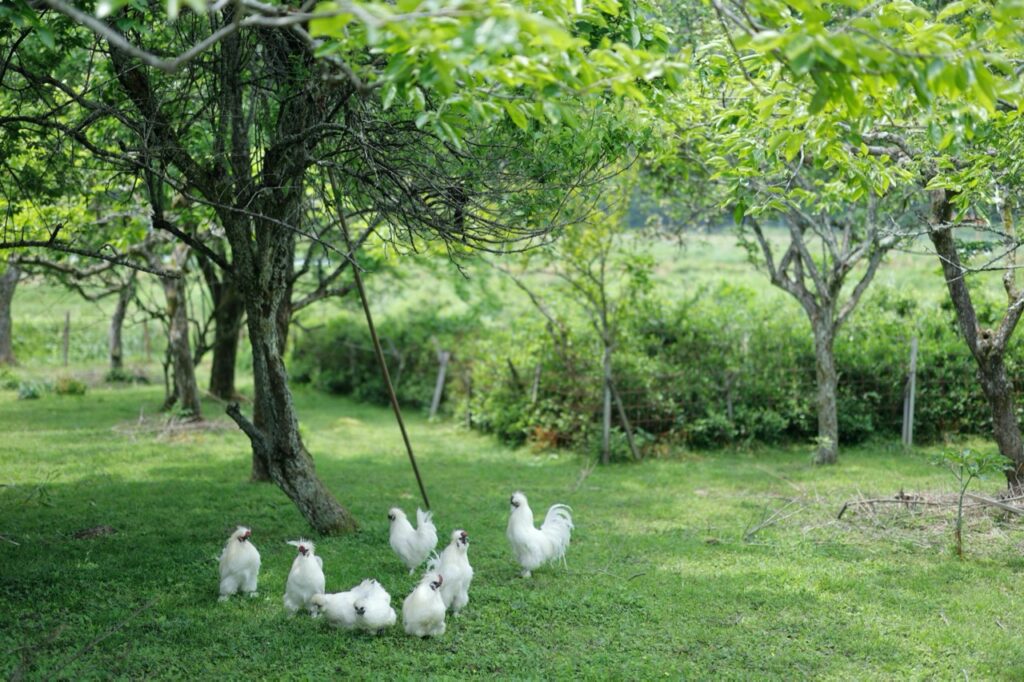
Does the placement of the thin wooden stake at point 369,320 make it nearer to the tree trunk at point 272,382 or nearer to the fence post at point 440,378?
the tree trunk at point 272,382

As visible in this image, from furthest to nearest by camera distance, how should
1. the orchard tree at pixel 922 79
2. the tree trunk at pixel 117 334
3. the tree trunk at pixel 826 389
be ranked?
the tree trunk at pixel 117 334, the tree trunk at pixel 826 389, the orchard tree at pixel 922 79

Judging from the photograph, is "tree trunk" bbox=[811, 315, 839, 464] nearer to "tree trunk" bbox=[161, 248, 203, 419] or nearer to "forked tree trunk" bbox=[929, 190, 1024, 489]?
"forked tree trunk" bbox=[929, 190, 1024, 489]

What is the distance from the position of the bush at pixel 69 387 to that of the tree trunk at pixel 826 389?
15.7 metres

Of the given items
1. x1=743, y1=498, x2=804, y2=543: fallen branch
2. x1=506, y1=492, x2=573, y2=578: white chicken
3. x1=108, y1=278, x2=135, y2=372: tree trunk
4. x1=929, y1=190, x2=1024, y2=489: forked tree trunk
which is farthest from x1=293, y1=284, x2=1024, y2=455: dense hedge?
x1=108, y1=278, x2=135, y2=372: tree trunk

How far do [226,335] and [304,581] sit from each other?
11143 mm

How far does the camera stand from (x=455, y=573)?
22.4ft

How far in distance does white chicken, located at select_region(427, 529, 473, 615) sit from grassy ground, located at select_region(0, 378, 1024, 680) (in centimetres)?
18

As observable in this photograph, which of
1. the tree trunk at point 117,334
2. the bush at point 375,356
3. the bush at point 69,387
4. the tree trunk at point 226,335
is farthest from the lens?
the tree trunk at point 117,334

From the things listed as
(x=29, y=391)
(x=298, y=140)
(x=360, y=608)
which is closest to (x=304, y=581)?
(x=360, y=608)

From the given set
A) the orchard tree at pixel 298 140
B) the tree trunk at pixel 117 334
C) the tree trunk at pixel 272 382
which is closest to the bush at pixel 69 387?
the tree trunk at pixel 117 334

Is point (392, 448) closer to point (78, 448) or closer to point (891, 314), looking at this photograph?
point (78, 448)

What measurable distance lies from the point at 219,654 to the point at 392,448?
30.2 ft

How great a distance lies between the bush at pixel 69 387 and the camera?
772 inches

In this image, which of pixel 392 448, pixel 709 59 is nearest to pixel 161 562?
pixel 709 59
